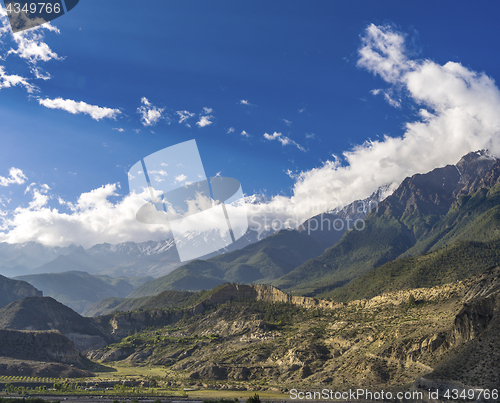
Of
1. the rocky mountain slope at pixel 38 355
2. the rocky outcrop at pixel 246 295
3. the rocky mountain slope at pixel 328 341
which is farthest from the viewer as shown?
the rocky outcrop at pixel 246 295

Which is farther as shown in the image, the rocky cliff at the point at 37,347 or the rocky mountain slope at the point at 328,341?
the rocky cliff at the point at 37,347

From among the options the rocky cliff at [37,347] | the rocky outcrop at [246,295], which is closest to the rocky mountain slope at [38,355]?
the rocky cliff at [37,347]

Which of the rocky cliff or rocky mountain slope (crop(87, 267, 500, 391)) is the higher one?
the rocky cliff

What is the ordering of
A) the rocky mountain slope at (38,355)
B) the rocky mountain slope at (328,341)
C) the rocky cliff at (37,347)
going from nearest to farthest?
the rocky mountain slope at (328,341) → the rocky mountain slope at (38,355) → the rocky cliff at (37,347)

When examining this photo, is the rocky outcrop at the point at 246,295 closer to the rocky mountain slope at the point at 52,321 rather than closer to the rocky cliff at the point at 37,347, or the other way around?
the rocky mountain slope at the point at 52,321

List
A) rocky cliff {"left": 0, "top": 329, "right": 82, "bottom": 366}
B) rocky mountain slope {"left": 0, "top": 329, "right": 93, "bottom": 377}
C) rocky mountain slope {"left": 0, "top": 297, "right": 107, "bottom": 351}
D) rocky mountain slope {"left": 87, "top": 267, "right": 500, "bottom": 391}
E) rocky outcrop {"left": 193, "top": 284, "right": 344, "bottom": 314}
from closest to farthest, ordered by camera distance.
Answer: rocky mountain slope {"left": 87, "top": 267, "right": 500, "bottom": 391}, rocky mountain slope {"left": 0, "top": 329, "right": 93, "bottom": 377}, rocky cliff {"left": 0, "top": 329, "right": 82, "bottom": 366}, rocky mountain slope {"left": 0, "top": 297, "right": 107, "bottom": 351}, rocky outcrop {"left": 193, "top": 284, "right": 344, "bottom": 314}

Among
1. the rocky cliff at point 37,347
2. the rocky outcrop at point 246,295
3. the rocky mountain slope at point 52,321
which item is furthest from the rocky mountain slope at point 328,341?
the rocky cliff at point 37,347

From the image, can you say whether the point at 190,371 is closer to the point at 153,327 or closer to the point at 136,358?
the point at 136,358

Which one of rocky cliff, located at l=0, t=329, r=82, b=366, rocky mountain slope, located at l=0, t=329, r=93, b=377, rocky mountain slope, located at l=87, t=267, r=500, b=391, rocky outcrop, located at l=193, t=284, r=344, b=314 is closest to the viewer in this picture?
rocky mountain slope, located at l=87, t=267, r=500, b=391

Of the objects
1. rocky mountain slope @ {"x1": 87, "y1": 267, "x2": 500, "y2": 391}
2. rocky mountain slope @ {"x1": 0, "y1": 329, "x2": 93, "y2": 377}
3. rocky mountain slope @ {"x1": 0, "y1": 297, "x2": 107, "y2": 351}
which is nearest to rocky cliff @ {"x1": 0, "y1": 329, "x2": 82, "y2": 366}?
rocky mountain slope @ {"x1": 0, "y1": 329, "x2": 93, "y2": 377}

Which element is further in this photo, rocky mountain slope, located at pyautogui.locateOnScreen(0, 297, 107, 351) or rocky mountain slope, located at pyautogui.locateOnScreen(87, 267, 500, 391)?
rocky mountain slope, located at pyautogui.locateOnScreen(0, 297, 107, 351)

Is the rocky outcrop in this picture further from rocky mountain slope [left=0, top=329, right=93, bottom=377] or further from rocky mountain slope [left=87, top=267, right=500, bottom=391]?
rocky mountain slope [left=0, top=329, right=93, bottom=377]

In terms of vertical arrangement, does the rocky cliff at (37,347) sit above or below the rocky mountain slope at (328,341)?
above

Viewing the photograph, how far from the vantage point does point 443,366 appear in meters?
42.9
